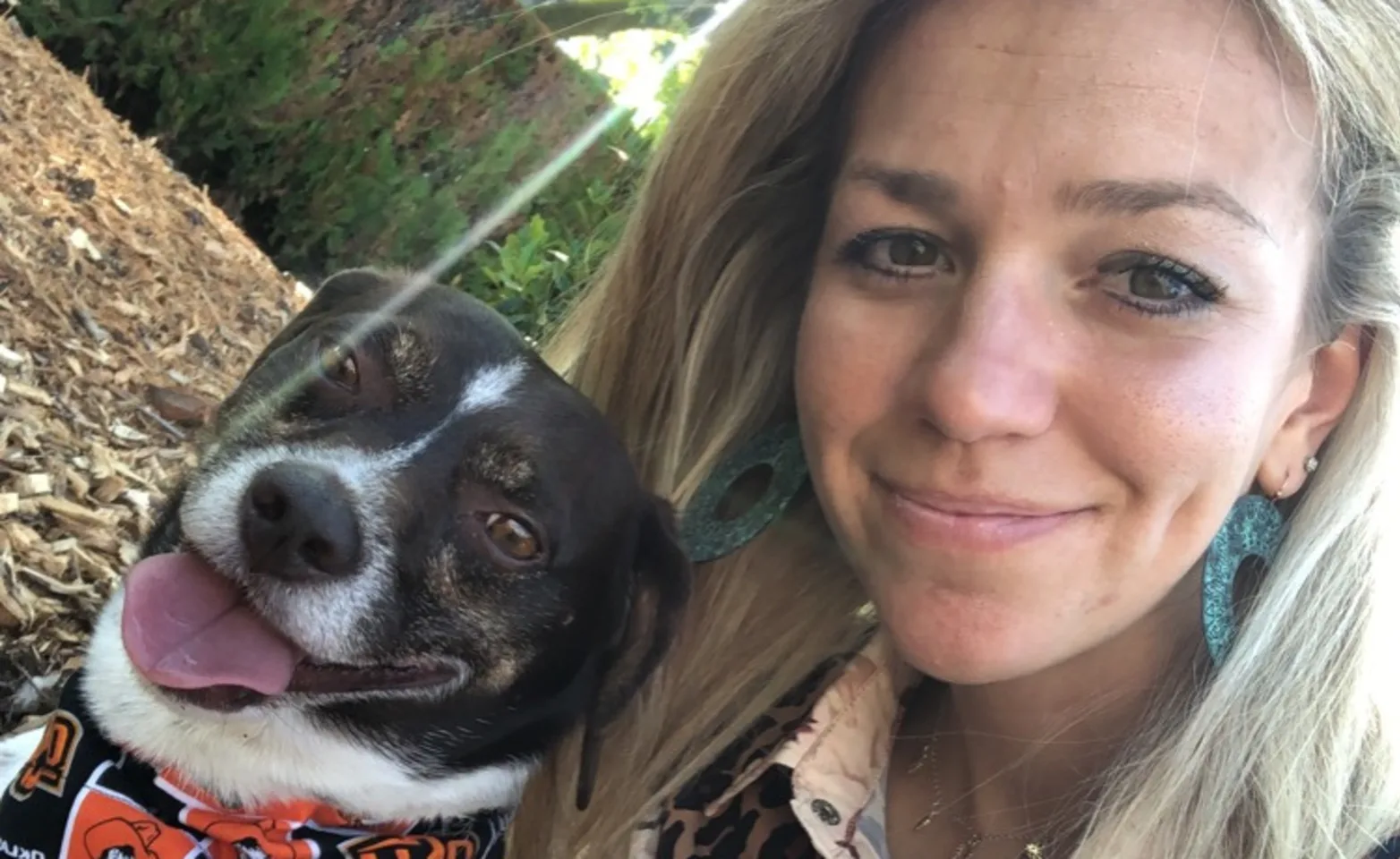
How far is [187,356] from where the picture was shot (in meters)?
4.23

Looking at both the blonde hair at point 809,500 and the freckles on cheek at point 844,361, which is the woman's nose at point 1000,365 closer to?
the freckles on cheek at point 844,361

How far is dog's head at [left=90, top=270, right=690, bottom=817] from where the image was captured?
6.42 feet

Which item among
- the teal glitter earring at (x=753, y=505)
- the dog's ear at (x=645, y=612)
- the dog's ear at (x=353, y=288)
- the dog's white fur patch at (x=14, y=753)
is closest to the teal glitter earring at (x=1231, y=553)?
the teal glitter earring at (x=753, y=505)

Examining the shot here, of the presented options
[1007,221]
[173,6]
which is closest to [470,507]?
[1007,221]

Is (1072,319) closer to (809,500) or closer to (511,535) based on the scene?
(809,500)

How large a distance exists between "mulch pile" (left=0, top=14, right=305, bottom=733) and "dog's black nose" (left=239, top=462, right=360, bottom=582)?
49.2 inches

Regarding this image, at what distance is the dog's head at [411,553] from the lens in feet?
6.42

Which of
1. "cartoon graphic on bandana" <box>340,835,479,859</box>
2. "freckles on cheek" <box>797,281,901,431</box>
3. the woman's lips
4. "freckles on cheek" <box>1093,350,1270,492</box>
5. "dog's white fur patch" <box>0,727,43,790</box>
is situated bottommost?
"dog's white fur patch" <box>0,727,43,790</box>

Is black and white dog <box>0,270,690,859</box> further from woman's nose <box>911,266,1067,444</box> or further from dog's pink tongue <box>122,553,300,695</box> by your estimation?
woman's nose <box>911,266,1067,444</box>

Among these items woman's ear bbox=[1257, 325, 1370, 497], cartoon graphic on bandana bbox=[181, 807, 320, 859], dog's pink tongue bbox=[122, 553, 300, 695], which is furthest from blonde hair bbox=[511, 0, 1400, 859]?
dog's pink tongue bbox=[122, 553, 300, 695]

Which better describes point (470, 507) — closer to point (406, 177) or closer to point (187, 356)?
point (187, 356)

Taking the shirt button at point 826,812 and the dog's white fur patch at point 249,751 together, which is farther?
the dog's white fur patch at point 249,751

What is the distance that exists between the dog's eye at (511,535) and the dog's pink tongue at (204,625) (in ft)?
1.19

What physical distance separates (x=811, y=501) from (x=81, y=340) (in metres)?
2.47
